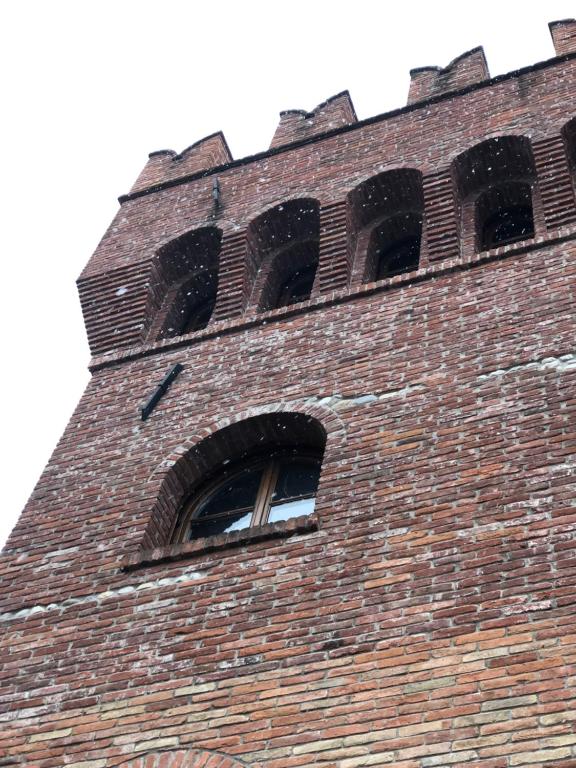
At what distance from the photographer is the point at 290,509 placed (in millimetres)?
8273

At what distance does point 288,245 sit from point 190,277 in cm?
113

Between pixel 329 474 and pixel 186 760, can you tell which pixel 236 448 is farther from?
pixel 186 760

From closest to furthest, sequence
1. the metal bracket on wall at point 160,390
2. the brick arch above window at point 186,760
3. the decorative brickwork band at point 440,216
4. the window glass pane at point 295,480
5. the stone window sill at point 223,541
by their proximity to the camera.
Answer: the brick arch above window at point 186,760, the stone window sill at point 223,541, the window glass pane at point 295,480, the metal bracket on wall at point 160,390, the decorative brickwork band at point 440,216

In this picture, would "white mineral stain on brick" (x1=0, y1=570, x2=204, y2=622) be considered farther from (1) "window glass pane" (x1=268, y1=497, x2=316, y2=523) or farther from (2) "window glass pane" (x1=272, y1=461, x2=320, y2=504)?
(2) "window glass pane" (x1=272, y1=461, x2=320, y2=504)

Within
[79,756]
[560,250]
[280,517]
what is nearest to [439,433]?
[280,517]

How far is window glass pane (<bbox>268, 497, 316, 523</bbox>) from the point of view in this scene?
8.17 m

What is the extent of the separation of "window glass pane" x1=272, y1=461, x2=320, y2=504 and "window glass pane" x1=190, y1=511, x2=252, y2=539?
281 millimetres

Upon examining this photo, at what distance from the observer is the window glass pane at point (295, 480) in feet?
Answer: 27.8

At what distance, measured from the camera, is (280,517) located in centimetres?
823

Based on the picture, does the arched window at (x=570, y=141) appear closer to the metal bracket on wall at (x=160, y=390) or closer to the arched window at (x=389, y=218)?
the arched window at (x=389, y=218)

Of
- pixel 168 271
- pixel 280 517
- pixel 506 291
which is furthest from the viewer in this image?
pixel 168 271

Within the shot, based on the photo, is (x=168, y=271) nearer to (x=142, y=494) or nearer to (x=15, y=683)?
(x=142, y=494)

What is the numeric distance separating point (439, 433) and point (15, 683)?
3290 millimetres

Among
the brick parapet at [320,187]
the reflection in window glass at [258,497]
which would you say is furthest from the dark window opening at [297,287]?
the reflection in window glass at [258,497]
